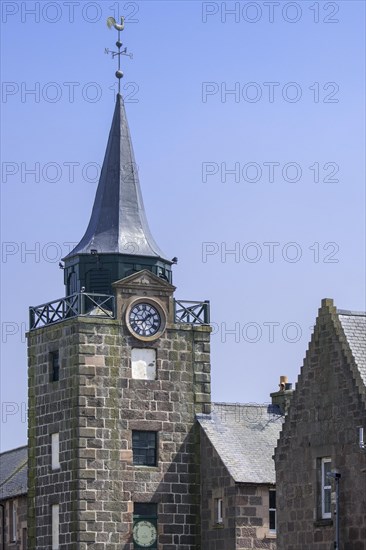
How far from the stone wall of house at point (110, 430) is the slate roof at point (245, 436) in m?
0.87

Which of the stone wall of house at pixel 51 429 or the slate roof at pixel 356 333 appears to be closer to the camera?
the slate roof at pixel 356 333

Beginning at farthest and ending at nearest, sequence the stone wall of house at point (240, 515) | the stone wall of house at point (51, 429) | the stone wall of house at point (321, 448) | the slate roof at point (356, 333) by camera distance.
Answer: the stone wall of house at point (51, 429) < the stone wall of house at point (240, 515) < the slate roof at point (356, 333) < the stone wall of house at point (321, 448)

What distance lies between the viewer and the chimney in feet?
243

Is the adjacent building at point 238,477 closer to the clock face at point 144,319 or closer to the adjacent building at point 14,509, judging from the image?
the clock face at point 144,319

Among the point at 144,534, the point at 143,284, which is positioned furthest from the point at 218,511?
the point at 143,284

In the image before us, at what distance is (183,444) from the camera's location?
2781 inches

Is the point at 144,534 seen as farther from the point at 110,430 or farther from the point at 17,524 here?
the point at 17,524

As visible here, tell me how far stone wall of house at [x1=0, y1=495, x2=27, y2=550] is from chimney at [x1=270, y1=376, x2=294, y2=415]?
1142cm

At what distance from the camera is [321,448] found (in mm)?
50875

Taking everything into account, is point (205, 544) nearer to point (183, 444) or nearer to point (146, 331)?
point (183, 444)

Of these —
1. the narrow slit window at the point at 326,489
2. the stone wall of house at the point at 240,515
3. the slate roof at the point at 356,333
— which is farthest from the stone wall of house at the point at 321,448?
the stone wall of house at the point at 240,515

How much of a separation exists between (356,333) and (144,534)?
69.8ft

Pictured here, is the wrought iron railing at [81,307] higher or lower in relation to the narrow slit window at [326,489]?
higher

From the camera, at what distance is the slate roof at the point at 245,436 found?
67.8 metres
